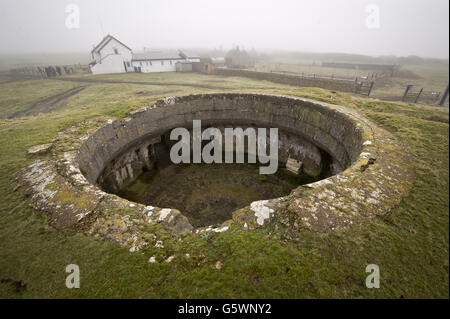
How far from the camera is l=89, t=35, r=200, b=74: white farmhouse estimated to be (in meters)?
40.1

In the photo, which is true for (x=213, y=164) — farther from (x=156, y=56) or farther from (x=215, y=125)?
(x=156, y=56)

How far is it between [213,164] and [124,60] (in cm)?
4188

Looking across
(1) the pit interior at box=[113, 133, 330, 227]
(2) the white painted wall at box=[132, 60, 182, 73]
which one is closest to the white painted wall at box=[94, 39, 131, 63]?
(2) the white painted wall at box=[132, 60, 182, 73]

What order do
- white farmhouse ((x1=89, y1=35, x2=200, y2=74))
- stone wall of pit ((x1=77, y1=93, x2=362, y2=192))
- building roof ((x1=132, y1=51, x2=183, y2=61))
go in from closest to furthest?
stone wall of pit ((x1=77, y1=93, x2=362, y2=192)) < white farmhouse ((x1=89, y1=35, x2=200, y2=74)) < building roof ((x1=132, y1=51, x2=183, y2=61))

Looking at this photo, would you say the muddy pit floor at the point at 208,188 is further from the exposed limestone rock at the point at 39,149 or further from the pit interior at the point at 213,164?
the exposed limestone rock at the point at 39,149

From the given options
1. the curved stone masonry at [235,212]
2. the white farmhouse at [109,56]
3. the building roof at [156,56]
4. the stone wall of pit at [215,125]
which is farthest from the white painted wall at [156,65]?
the curved stone masonry at [235,212]

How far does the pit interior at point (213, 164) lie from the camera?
31.5ft

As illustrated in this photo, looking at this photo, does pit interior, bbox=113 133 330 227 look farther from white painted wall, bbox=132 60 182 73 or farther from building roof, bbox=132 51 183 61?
building roof, bbox=132 51 183 61

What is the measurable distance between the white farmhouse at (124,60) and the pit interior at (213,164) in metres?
36.2

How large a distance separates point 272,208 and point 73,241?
13.7 feet

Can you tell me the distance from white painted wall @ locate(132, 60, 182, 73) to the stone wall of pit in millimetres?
37147

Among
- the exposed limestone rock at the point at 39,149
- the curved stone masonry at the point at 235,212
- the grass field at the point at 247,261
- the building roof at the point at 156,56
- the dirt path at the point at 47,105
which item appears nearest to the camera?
the grass field at the point at 247,261

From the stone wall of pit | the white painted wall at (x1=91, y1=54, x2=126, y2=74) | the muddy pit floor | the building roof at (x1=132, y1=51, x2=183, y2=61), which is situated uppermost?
the building roof at (x1=132, y1=51, x2=183, y2=61)
